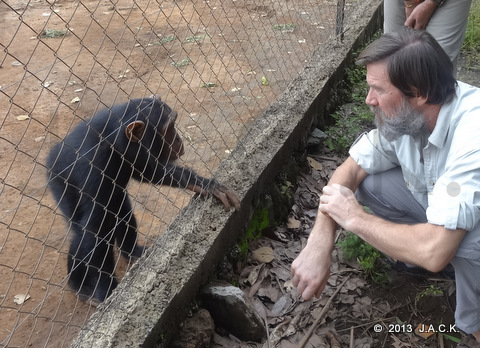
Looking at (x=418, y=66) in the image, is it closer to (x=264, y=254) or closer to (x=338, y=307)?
(x=338, y=307)

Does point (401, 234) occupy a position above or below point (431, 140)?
below

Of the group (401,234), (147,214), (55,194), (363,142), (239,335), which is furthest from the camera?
(147,214)

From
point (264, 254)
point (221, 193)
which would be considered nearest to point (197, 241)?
point (221, 193)

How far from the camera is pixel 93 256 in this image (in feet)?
9.90

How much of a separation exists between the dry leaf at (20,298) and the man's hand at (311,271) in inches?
70.5

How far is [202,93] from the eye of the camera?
5.26 meters

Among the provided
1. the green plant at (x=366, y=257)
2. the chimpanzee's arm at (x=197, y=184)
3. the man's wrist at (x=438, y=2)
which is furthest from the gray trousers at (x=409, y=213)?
the man's wrist at (x=438, y=2)

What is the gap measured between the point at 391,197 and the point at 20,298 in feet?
8.18

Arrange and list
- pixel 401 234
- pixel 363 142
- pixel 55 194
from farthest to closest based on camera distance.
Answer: pixel 55 194 → pixel 363 142 → pixel 401 234

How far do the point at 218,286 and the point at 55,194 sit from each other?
128 centimetres

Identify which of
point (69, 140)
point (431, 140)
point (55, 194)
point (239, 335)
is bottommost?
point (239, 335)

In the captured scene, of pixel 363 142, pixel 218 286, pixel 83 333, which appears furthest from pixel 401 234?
pixel 83 333

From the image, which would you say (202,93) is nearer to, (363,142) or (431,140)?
(363,142)

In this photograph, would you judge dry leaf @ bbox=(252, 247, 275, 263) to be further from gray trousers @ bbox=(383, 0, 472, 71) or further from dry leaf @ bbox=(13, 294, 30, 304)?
gray trousers @ bbox=(383, 0, 472, 71)
